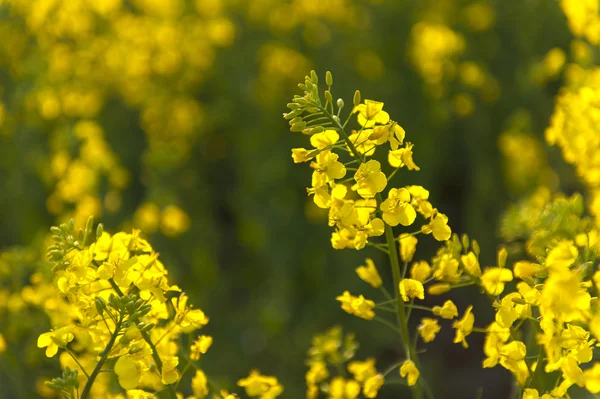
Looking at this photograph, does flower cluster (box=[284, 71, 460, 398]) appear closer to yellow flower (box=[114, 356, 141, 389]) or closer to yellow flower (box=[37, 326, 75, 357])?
yellow flower (box=[114, 356, 141, 389])

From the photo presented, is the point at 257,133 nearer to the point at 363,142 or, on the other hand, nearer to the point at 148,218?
the point at 148,218

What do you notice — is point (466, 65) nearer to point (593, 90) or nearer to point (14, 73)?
point (593, 90)

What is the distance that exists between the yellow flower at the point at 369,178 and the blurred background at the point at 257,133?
90.9 inches

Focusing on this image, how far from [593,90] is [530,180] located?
1.75m

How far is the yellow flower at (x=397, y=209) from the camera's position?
1299mm

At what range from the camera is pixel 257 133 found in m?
4.44

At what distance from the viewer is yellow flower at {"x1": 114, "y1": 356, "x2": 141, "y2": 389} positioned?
1269 mm

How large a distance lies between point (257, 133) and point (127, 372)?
3238mm

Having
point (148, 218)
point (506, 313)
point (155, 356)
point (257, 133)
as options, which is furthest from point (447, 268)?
point (257, 133)

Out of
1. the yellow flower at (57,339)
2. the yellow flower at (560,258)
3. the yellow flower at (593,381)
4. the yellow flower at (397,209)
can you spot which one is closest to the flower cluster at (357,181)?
the yellow flower at (397,209)

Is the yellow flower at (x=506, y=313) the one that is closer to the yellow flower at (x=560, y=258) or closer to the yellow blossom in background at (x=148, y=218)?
the yellow flower at (x=560, y=258)

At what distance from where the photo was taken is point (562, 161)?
3.85m

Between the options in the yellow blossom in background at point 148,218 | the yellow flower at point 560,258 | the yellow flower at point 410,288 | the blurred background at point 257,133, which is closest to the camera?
the yellow flower at point 560,258

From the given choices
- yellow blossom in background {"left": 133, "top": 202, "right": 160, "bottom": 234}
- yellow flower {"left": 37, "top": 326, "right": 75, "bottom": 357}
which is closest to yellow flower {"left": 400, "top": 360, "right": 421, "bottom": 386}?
yellow flower {"left": 37, "top": 326, "right": 75, "bottom": 357}
